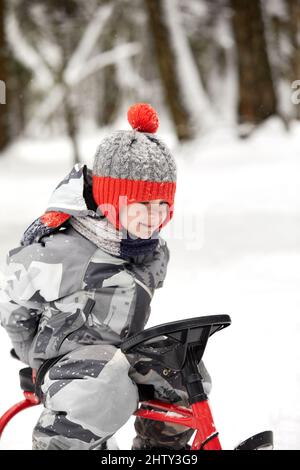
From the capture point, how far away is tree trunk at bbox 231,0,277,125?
41.8 ft

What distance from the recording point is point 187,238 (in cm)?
768

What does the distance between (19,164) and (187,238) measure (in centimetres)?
914

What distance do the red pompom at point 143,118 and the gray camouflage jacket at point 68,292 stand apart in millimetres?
251

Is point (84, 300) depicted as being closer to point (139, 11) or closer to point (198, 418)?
point (198, 418)

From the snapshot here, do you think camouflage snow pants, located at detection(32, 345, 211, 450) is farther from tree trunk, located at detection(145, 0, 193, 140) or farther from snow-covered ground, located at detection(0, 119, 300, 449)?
tree trunk, located at detection(145, 0, 193, 140)

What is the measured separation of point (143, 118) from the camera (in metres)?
2.42

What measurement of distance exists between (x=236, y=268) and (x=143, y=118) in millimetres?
3632

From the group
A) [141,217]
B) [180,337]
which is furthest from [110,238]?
[180,337]

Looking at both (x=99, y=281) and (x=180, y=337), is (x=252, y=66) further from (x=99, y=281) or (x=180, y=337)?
(x=180, y=337)

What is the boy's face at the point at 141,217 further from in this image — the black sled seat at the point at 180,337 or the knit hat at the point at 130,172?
the black sled seat at the point at 180,337

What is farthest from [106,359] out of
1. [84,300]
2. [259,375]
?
[259,375]

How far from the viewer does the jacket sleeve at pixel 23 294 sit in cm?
226

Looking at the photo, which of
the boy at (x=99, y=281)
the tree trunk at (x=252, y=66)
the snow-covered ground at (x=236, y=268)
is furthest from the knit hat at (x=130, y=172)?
the tree trunk at (x=252, y=66)

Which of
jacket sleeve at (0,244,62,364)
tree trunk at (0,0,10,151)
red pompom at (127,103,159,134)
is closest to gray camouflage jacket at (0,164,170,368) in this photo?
jacket sleeve at (0,244,62,364)
